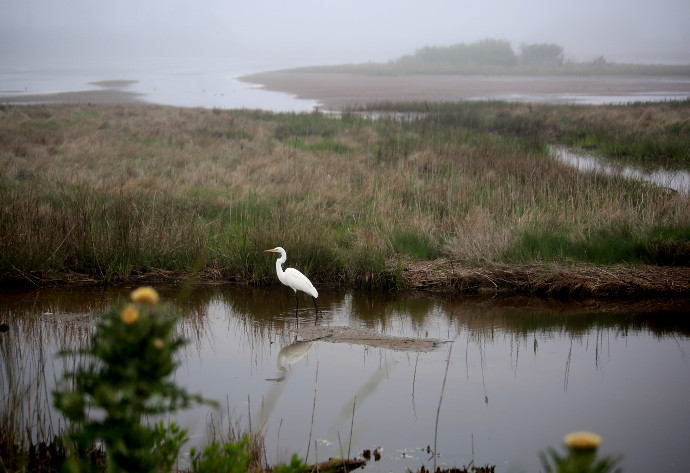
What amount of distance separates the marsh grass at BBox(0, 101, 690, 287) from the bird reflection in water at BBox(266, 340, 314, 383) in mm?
2298

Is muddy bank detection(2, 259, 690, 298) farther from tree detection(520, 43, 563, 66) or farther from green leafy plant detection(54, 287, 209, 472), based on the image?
tree detection(520, 43, 563, 66)

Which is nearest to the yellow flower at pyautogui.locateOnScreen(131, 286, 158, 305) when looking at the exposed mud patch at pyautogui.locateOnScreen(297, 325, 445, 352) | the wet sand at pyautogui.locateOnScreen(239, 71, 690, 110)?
the exposed mud patch at pyautogui.locateOnScreen(297, 325, 445, 352)

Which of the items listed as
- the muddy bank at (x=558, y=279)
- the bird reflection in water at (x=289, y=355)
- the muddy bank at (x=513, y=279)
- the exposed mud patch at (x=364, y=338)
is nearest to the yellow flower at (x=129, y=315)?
the bird reflection in water at (x=289, y=355)

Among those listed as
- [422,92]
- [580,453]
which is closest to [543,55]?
[422,92]

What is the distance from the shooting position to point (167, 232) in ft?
33.0

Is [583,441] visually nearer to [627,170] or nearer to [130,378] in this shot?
[130,378]

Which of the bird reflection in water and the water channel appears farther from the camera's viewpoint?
the water channel

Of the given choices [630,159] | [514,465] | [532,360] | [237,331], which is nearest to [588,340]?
[532,360]

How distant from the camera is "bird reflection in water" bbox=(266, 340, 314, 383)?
6.81 meters

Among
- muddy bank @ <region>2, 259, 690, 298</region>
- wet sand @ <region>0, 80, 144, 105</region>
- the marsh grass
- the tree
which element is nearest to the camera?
muddy bank @ <region>2, 259, 690, 298</region>

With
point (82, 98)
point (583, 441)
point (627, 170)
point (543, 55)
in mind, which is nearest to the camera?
point (583, 441)

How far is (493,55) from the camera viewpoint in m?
103

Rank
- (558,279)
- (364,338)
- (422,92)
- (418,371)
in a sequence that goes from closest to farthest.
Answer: (418,371) < (364,338) < (558,279) < (422,92)

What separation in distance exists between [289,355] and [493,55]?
102m
